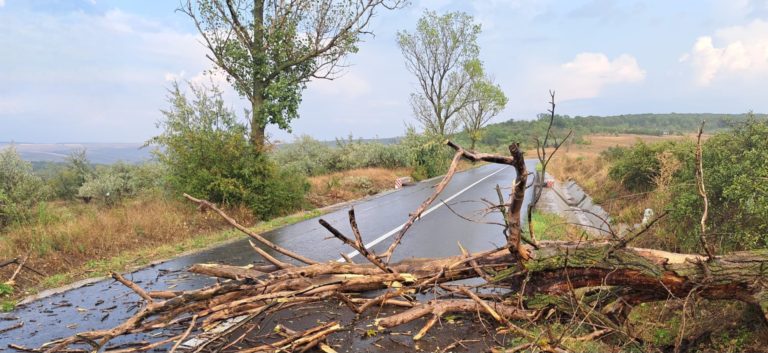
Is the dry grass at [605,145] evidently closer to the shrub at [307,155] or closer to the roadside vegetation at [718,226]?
the roadside vegetation at [718,226]

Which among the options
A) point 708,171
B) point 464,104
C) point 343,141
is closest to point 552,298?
point 708,171

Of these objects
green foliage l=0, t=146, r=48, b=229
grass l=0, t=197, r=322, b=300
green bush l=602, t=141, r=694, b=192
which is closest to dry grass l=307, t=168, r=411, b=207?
grass l=0, t=197, r=322, b=300

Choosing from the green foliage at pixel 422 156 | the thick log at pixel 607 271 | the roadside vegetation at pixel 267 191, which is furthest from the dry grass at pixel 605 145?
the green foliage at pixel 422 156

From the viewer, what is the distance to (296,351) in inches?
174

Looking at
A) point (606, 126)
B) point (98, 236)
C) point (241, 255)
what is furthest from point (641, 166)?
point (606, 126)

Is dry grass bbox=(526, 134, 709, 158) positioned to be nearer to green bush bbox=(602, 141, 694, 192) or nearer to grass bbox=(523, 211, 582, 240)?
green bush bbox=(602, 141, 694, 192)

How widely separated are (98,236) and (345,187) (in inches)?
525

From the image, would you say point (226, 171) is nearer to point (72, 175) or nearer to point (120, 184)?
point (120, 184)

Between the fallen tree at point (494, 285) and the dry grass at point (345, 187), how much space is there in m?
12.7

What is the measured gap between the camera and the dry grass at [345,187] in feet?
64.3

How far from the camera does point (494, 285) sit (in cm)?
537

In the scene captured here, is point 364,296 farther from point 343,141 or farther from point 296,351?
point 343,141

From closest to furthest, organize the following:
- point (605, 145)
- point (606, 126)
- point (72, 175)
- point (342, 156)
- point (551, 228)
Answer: point (551, 228), point (72, 175), point (342, 156), point (605, 145), point (606, 126)

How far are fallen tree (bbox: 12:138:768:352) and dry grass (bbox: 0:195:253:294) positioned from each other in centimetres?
386
